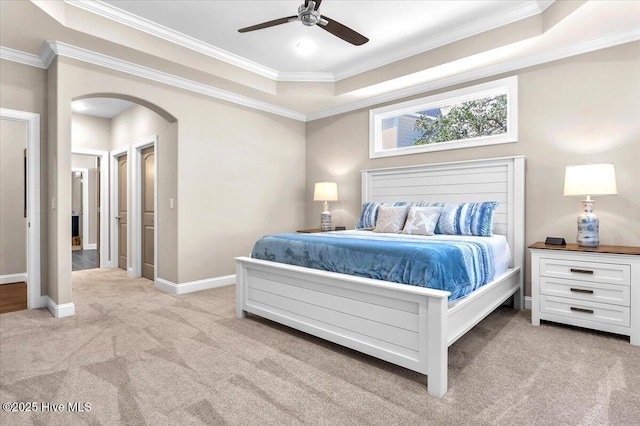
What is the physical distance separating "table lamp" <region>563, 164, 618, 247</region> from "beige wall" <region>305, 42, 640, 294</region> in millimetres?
210

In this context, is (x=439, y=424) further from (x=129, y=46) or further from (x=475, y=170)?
(x=129, y=46)

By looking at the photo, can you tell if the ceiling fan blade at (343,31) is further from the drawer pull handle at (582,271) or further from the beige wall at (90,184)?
the beige wall at (90,184)

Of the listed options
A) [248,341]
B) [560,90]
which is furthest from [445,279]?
[560,90]

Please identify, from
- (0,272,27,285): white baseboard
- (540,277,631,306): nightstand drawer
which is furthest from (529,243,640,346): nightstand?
(0,272,27,285): white baseboard

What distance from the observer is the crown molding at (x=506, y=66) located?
9.99 ft

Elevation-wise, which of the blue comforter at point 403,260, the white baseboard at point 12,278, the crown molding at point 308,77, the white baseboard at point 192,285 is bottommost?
the white baseboard at point 192,285

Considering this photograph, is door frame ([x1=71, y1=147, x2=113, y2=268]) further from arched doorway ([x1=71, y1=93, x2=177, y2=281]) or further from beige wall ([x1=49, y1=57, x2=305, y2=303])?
beige wall ([x1=49, y1=57, x2=305, y2=303])

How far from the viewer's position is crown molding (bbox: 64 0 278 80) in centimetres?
304

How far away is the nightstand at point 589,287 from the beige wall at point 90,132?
6615 mm

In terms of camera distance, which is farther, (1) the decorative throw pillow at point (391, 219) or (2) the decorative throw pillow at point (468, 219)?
(1) the decorative throw pillow at point (391, 219)

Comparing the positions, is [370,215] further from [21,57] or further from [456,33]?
[21,57]

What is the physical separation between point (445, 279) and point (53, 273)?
3.68m

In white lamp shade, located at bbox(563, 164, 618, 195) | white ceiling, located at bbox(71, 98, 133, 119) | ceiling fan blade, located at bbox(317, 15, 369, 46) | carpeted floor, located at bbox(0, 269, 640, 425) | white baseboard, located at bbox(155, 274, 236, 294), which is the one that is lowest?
carpeted floor, located at bbox(0, 269, 640, 425)

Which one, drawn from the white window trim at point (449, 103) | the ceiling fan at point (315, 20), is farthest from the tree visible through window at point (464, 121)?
the ceiling fan at point (315, 20)
